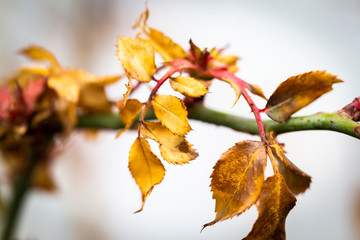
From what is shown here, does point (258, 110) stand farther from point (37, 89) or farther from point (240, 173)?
point (37, 89)

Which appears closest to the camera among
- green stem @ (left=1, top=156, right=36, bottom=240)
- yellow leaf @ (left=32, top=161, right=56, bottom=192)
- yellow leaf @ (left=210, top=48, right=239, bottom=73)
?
yellow leaf @ (left=210, top=48, right=239, bottom=73)

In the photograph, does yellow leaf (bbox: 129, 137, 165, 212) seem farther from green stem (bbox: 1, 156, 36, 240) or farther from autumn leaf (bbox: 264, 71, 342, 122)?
green stem (bbox: 1, 156, 36, 240)

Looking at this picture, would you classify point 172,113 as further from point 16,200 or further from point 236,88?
point 16,200

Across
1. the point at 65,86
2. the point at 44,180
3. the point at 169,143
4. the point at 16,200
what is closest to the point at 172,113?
the point at 169,143

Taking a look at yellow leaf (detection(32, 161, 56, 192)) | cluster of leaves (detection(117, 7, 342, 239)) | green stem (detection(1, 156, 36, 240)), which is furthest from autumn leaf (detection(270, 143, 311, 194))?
yellow leaf (detection(32, 161, 56, 192))

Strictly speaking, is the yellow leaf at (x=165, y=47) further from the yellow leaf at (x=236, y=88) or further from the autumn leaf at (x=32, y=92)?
the autumn leaf at (x=32, y=92)

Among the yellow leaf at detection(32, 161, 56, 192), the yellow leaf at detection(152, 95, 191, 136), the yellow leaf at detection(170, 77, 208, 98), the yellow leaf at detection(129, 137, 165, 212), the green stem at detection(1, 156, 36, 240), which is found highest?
the yellow leaf at detection(170, 77, 208, 98)
